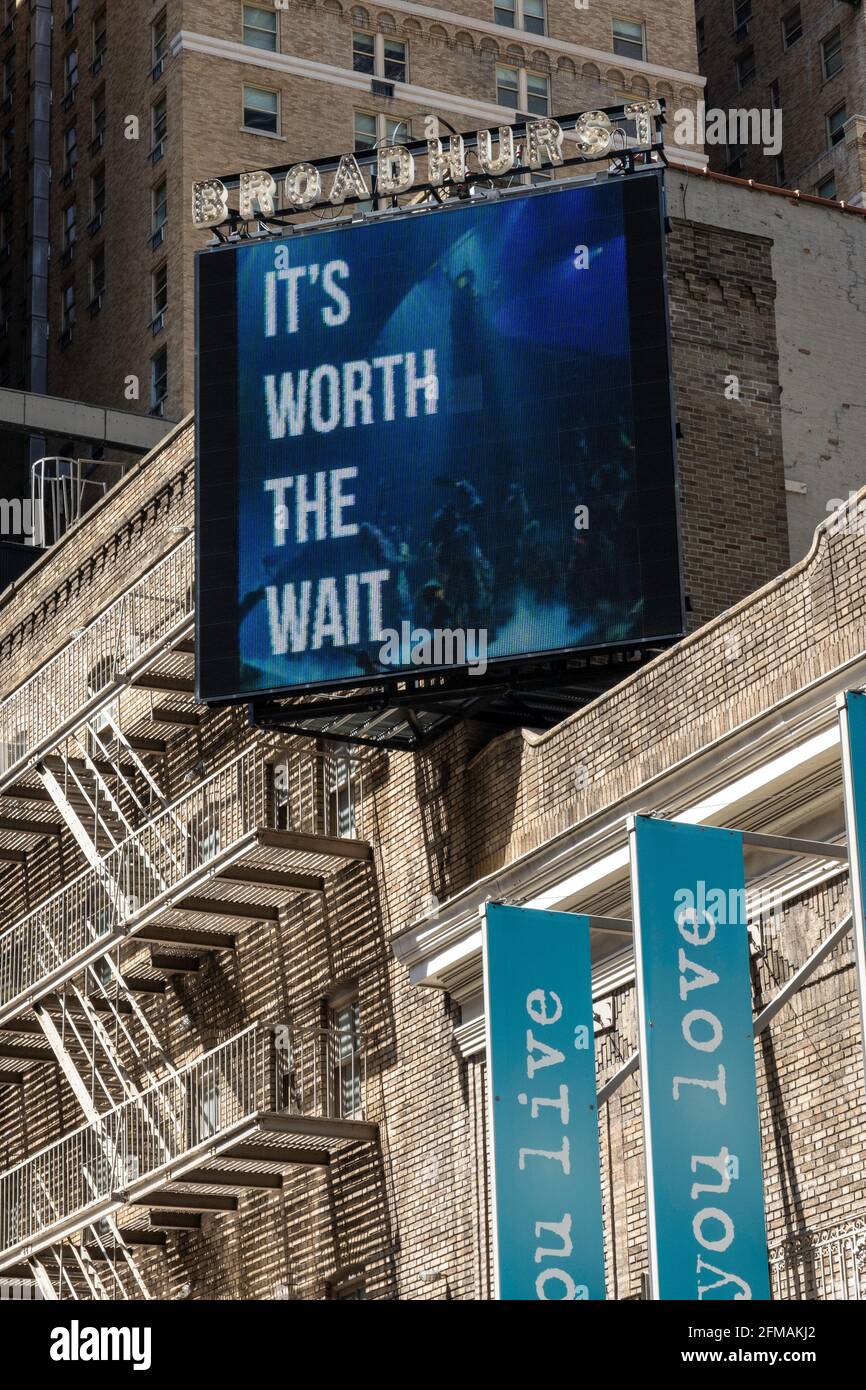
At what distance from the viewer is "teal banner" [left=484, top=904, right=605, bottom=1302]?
22062mm

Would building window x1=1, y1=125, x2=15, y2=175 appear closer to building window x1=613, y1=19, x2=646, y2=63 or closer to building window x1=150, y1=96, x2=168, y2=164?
building window x1=150, y1=96, x2=168, y2=164

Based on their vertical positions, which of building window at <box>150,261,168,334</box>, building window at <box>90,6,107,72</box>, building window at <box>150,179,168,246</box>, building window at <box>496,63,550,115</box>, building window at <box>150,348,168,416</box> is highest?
building window at <box>90,6,107,72</box>

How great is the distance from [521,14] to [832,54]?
10.4 m

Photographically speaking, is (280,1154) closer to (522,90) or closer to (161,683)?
(161,683)

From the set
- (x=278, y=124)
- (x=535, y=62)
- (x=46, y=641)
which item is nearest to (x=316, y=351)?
(x=46, y=641)

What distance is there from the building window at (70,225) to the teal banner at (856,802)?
192 feet

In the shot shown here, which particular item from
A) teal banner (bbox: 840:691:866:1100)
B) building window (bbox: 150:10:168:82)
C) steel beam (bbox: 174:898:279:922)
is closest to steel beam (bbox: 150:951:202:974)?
steel beam (bbox: 174:898:279:922)

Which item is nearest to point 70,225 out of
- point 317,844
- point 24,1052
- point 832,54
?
point 832,54

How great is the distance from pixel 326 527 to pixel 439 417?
180 centimetres

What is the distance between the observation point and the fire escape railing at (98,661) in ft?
108

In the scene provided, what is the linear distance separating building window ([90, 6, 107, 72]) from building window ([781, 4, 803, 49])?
21.0m

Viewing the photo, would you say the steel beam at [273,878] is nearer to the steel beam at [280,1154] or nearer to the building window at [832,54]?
the steel beam at [280,1154]

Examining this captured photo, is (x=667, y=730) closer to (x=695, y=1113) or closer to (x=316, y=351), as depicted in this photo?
(x=695, y=1113)

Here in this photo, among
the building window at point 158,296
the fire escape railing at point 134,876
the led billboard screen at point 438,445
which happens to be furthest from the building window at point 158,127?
the led billboard screen at point 438,445
